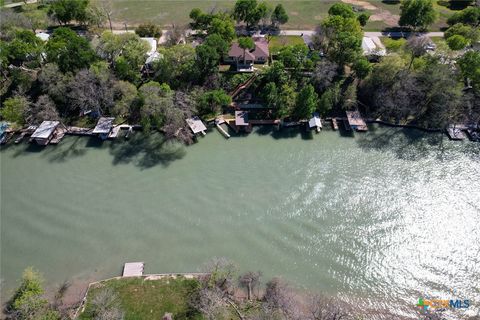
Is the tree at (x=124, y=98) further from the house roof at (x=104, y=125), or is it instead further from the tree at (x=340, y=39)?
the tree at (x=340, y=39)

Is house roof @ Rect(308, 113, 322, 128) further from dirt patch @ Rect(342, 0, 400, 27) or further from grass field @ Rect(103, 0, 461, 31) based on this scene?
dirt patch @ Rect(342, 0, 400, 27)

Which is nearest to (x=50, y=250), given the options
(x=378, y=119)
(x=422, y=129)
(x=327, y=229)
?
(x=327, y=229)

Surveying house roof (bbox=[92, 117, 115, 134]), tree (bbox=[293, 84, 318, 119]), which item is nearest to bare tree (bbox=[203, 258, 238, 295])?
tree (bbox=[293, 84, 318, 119])

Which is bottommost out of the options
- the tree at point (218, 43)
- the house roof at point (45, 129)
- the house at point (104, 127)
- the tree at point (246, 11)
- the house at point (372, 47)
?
the house at point (104, 127)

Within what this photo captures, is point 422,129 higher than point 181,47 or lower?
lower

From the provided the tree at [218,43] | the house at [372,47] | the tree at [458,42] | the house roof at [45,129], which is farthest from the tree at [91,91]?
the tree at [458,42]

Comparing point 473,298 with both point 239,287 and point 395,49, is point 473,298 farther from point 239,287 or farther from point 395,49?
point 395,49
